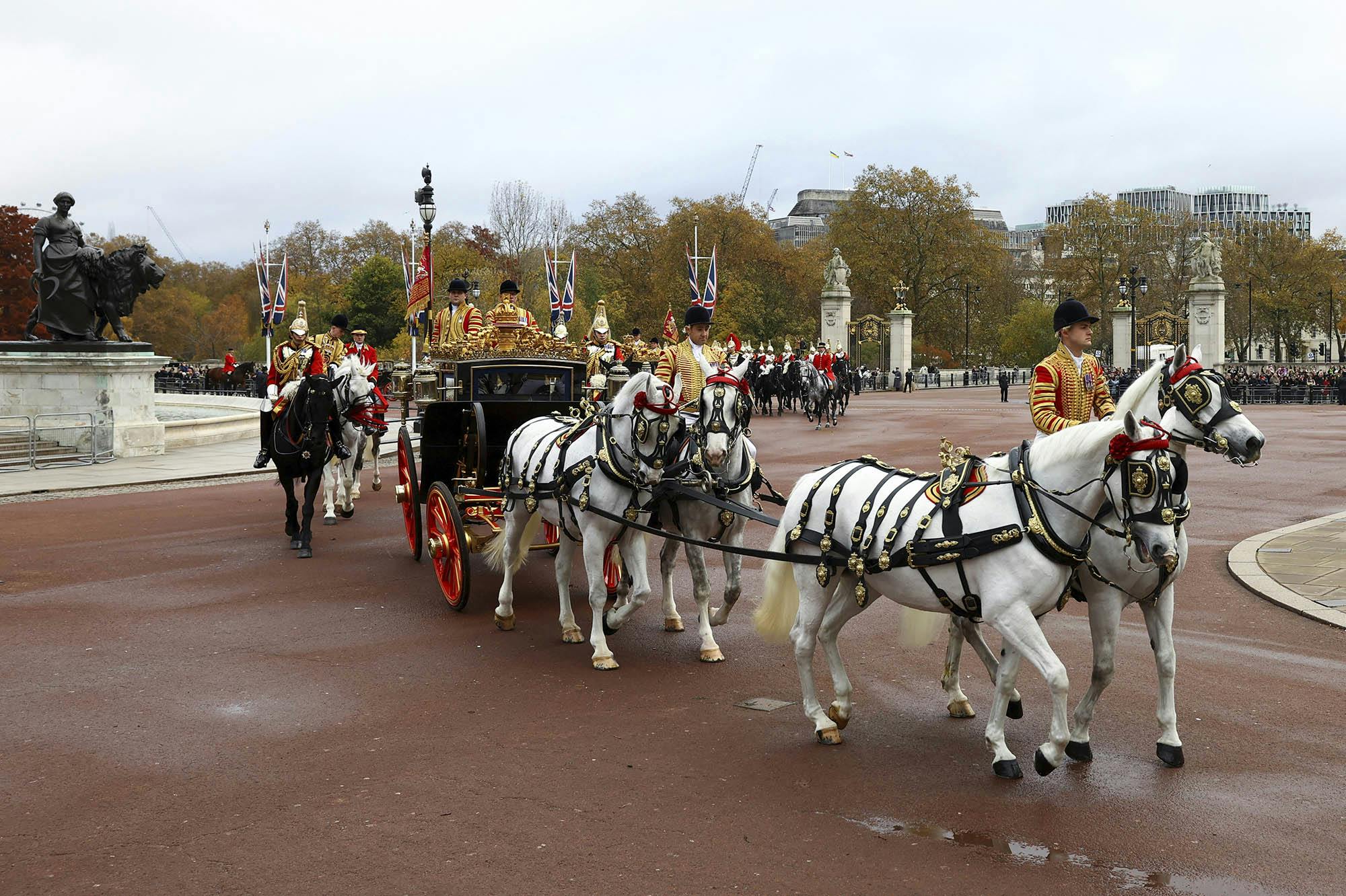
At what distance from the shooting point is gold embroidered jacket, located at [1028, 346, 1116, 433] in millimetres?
6695

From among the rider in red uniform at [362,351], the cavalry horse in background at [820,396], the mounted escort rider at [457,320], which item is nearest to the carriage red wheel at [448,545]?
the mounted escort rider at [457,320]

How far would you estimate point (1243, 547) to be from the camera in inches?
456

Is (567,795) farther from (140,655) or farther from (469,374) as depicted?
(469,374)

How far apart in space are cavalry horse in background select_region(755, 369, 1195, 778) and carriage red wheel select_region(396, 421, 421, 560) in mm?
5410

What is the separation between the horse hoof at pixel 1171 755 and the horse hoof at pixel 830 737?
1561 mm

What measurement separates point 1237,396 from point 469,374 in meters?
43.2

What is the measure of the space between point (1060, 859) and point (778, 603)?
224 centimetres

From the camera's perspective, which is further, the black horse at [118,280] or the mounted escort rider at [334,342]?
the black horse at [118,280]

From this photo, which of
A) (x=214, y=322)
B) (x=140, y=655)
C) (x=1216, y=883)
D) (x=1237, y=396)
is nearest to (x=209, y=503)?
(x=140, y=655)

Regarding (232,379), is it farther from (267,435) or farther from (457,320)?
(457,320)

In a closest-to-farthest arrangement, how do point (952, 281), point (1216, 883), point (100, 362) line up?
point (1216, 883), point (100, 362), point (952, 281)

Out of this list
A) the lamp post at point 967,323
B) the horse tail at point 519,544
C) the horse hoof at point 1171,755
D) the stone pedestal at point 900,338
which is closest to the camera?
the horse hoof at point 1171,755

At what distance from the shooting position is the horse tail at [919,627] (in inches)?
253

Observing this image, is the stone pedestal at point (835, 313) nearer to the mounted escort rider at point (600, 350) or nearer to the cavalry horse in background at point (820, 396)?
the cavalry horse in background at point (820, 396)
